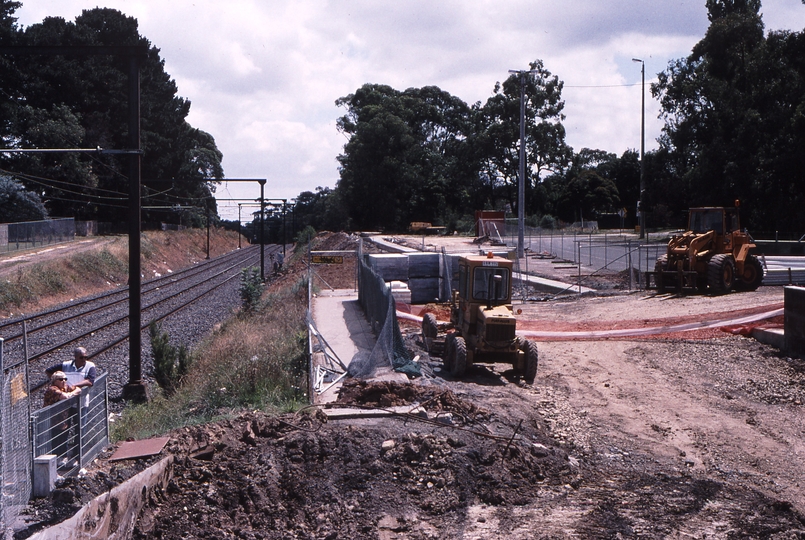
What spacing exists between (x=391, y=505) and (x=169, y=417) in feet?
18.3

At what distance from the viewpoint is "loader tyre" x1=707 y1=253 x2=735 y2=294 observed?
25500 mm

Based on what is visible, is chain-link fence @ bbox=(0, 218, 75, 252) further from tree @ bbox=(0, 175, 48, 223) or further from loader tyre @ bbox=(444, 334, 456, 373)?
loader tyre @ bbox=(444, 334, 456, 373)

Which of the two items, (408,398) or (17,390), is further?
(408,398)

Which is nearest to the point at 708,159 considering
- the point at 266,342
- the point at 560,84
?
the point at 560,84

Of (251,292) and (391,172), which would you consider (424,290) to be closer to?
(251,292)

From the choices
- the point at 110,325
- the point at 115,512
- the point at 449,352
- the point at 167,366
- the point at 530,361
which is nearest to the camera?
the point at 115,512

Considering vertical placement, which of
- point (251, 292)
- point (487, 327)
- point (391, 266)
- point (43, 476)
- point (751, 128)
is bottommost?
point (43, 476)

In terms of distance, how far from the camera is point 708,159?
5028 cm

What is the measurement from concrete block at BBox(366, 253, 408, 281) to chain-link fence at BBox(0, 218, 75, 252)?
2688cm

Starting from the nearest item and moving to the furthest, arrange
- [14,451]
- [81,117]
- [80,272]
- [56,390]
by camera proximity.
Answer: [14,451] < [56,390] < [80,272] < [81,117]

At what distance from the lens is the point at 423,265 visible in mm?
28156

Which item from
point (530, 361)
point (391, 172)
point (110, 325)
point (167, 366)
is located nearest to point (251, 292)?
point (110, 325)

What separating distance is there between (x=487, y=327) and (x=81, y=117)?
55.9m

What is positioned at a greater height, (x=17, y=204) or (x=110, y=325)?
(x=17, y=204)
